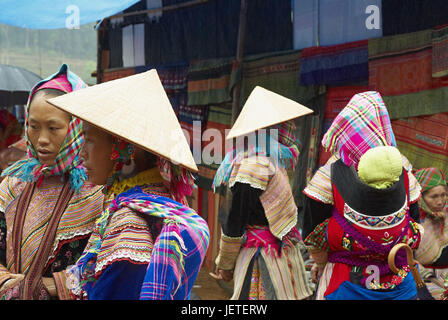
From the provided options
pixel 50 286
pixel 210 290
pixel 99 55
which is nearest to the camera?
pixel 50 286

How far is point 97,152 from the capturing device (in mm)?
2281

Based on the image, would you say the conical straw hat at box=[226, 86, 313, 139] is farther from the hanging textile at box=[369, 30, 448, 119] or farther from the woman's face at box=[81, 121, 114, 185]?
the woman's face at box=[81, 121, 114, 185]

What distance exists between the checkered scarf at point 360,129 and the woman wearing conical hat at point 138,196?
1.35m

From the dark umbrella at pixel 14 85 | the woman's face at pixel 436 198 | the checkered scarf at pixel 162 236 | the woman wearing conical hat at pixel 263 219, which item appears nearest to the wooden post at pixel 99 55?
the dark umbrella at pixel 14 85

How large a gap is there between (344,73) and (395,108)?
64cm

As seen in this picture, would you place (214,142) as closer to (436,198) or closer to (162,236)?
(436,198)

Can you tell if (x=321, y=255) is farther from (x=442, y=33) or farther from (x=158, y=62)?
(x=158, y=62)

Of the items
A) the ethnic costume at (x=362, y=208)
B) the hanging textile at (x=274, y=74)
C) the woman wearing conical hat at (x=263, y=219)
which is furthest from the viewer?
the hanging textile at (x=274, y=74)

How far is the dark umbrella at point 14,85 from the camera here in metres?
8.38

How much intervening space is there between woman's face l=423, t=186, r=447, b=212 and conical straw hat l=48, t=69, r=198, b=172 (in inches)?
117

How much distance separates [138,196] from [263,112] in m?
2.62

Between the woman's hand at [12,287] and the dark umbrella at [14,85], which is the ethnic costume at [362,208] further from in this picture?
the dark umbrella at [14,85]

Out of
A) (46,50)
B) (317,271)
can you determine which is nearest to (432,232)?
(317,271)
